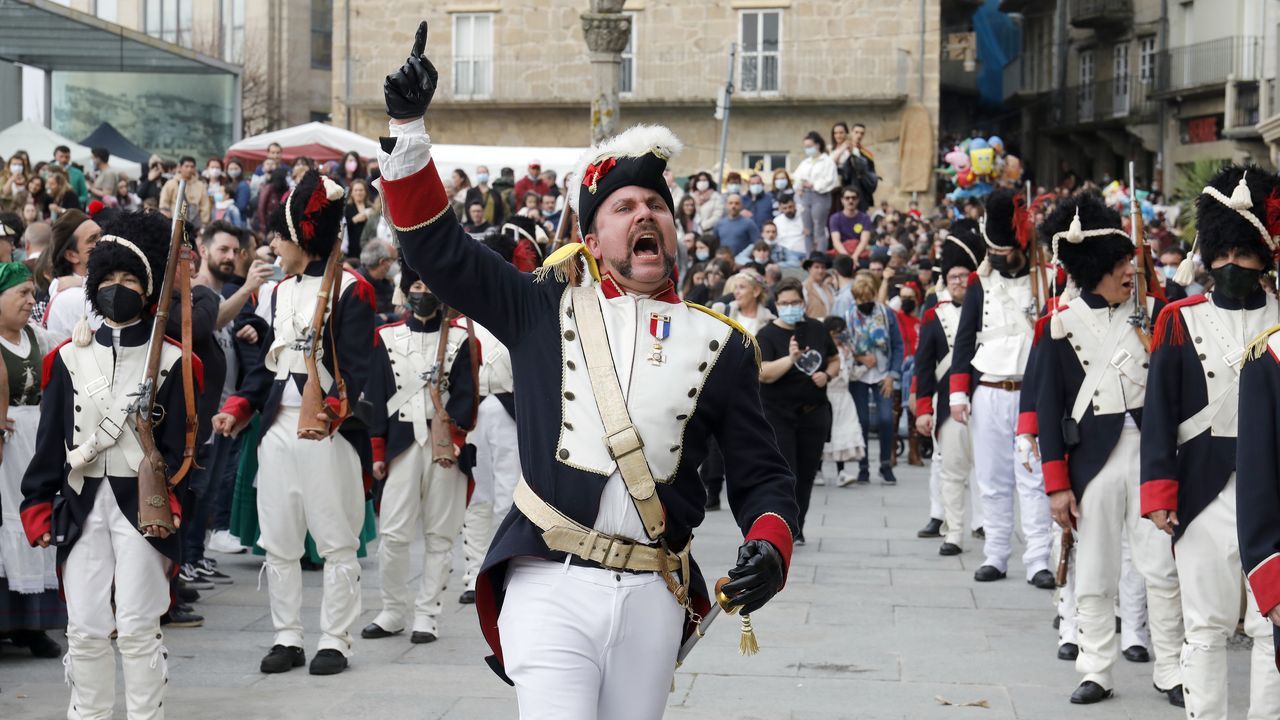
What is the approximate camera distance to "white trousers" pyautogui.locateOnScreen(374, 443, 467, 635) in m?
9.07

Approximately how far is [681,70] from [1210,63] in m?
12.9

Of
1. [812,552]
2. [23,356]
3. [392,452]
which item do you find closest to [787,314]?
[812,552]

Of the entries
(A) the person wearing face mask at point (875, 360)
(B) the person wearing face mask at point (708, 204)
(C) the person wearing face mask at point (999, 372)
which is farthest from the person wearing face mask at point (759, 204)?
(C) the person wearing face mask at point (999, 372)

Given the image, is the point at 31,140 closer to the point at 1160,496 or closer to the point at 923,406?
the point at 923,406

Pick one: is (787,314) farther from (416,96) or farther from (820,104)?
(820,104)

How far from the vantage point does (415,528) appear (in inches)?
361

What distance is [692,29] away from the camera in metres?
42.6

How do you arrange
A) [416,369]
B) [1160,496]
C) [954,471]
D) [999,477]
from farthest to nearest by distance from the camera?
[954,471], [999,477], [416,369], [1160,496]

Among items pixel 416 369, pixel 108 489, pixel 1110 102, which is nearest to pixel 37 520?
pixel 108 489

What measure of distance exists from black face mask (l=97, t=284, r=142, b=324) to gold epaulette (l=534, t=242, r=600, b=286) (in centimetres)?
295

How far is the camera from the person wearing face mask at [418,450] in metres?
9.09

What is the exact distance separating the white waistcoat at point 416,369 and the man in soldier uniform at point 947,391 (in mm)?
4073

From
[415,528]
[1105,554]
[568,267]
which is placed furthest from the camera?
[415,528]

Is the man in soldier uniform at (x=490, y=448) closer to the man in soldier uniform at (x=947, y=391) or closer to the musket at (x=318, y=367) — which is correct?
the musket at (x=318, y=367)
